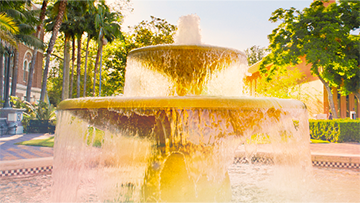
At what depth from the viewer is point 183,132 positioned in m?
3.54

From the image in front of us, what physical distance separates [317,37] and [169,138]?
680 inches

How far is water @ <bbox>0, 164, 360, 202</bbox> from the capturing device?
4.34 m

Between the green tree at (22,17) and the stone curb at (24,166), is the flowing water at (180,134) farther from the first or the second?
the green tree at (22,17)

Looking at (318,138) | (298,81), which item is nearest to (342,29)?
(318,138)

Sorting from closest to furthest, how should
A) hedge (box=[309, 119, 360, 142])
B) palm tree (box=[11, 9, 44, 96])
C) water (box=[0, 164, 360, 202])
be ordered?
water (box=[0, 164, 360, 202]), hedge (box=[309, 119, 360, 142]), palm tree (box=[11, 9, 44, 96])

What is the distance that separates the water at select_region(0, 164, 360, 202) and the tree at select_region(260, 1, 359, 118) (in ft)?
43.0

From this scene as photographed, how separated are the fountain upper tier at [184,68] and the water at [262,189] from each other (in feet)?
5.78

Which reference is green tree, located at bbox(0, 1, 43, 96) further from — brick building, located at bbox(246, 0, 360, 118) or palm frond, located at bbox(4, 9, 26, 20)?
brick building, located at bbox(246, 0, 360, 118)

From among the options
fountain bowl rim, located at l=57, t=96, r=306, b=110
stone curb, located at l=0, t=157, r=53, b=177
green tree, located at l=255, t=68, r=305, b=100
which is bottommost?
stone curb, located at l=0, t=157, r=53, b=177

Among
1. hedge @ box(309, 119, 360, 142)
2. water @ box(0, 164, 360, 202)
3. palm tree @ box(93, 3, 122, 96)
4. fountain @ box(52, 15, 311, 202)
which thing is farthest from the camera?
palm tree @ box(93, 3, 122, 96)

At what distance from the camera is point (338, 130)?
14.1 meters

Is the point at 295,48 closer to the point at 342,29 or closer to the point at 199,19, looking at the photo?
the point at 342,29

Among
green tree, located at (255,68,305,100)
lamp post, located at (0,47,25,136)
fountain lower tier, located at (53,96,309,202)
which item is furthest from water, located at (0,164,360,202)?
green tree, located at (255,68,305,100)

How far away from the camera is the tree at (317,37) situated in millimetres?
17094
